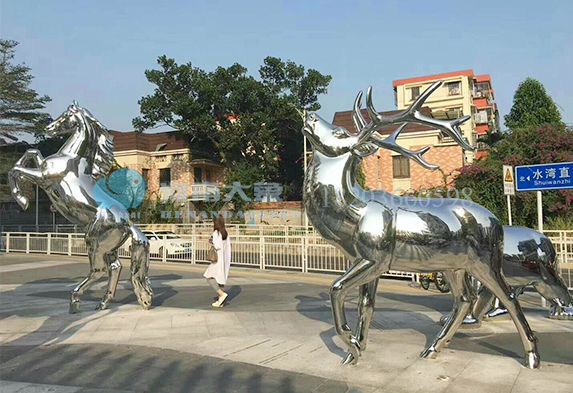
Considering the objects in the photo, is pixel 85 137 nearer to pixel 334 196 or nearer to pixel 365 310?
pixel 334 196

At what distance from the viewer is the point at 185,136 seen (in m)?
32.7

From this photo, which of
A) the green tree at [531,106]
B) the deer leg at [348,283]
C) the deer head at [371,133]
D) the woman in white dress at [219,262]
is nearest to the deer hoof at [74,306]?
the woman in white dress at [219,262]

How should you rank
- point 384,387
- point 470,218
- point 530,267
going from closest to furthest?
point 384,387, point 470,218, point 530,267

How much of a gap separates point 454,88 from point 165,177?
90.4 ft

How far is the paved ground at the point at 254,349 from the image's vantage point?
3783 mm

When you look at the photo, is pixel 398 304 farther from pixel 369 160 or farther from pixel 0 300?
pixel 369 160

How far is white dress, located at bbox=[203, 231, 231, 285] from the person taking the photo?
7.64m

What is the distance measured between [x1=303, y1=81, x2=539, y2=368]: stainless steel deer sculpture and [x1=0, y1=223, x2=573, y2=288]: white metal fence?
6.06m

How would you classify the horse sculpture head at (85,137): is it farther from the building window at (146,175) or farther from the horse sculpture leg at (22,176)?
the building window at (146,175)

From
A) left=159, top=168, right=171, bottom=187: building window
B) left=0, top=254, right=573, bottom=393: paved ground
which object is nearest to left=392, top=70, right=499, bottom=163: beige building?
left=159, top=168, right=171, bottom=187: building window

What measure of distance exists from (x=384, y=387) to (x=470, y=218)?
1.70 metres

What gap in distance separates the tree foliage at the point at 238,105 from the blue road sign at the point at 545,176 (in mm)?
21608

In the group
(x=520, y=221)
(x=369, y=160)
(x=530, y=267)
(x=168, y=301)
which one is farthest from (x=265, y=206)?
(x=530, y=267)

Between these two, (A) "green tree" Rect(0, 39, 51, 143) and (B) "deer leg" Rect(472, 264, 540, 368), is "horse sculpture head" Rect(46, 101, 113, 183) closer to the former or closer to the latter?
(B) "deer leg" Rect(472, 264, 540, 368)
